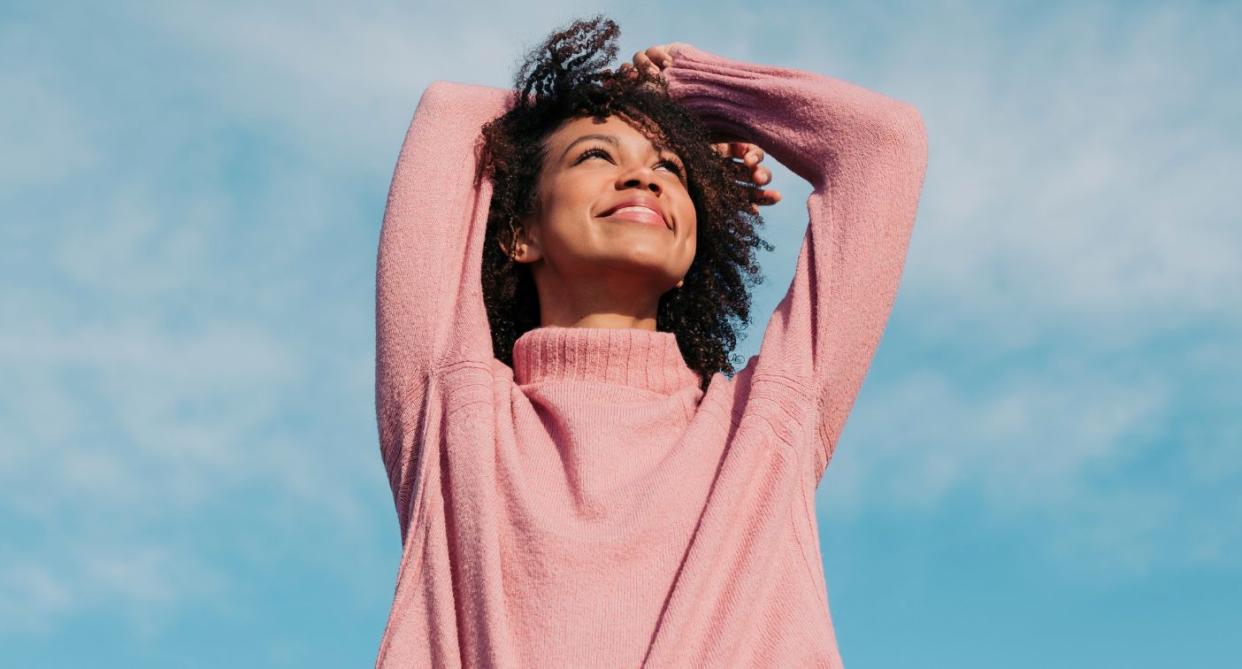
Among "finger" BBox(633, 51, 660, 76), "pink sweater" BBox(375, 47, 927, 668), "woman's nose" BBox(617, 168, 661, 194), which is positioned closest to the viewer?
"pink sweater" BBox(375, 47, 927, 668)

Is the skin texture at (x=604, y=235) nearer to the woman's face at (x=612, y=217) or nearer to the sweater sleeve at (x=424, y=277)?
the woman's face at (x=612, y=217)

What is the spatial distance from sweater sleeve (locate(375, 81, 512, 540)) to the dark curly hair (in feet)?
0.44

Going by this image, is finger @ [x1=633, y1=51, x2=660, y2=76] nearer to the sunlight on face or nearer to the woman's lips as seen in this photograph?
the sunlight on face

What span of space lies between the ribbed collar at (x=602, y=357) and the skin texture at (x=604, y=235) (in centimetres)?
18

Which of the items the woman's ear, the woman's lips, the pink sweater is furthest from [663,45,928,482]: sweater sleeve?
the woman's ear

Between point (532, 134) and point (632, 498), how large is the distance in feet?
4.94

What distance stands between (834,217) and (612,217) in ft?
1.99

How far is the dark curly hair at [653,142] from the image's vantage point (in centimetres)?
514

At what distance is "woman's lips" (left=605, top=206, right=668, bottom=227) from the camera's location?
15.8ft

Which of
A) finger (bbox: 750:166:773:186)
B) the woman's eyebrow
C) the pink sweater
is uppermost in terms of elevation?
finger (bbox: 750:166:773:186)

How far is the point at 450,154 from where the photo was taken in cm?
501

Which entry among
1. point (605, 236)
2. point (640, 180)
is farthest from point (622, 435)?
point (640, 180)

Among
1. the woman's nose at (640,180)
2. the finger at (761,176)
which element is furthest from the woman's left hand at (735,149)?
the woman's nose at (640,180)

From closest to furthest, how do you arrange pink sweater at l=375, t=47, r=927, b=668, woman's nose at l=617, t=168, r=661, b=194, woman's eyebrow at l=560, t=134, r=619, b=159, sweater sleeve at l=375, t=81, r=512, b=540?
1. pink sweater at l=375, t=47, r=927, b=668
2. sweater sleeve at l=375, t=81, r=512, b=540
3. woman's nose at l=617, t=168, r=661, b=194
4. woman's eyebrow at l=560, t=134, r=619, b=159
